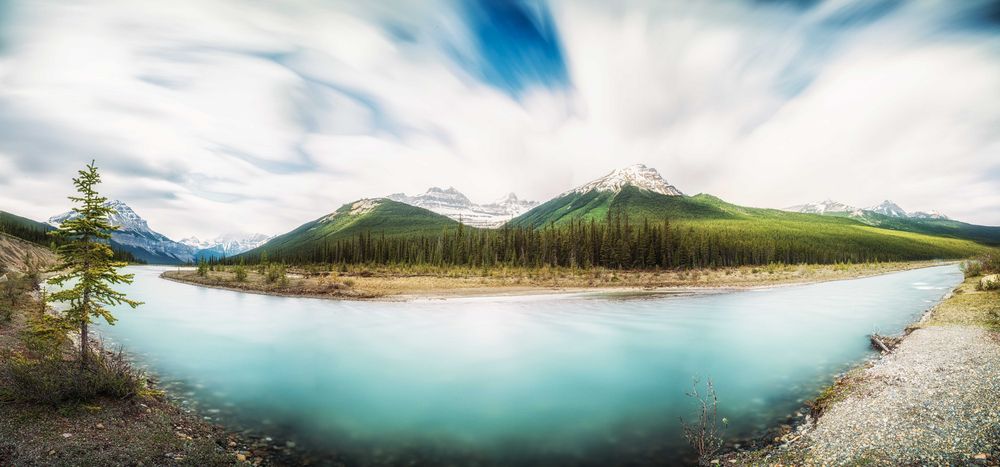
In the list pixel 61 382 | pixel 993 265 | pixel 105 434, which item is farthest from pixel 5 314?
pixel 993 265

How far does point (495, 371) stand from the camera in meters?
19.6

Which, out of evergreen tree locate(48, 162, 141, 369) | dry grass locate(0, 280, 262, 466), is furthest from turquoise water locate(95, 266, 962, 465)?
evergreen tree locate(48, 162, 141, 369)

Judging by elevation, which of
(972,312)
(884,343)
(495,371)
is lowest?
(495,371)

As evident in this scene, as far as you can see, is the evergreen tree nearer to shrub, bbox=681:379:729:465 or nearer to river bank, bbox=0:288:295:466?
river bank, bbox=0:288:295:466

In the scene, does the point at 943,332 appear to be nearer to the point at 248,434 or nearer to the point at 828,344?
the point at 828,344

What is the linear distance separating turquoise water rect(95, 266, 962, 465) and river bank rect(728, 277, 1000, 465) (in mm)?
1555

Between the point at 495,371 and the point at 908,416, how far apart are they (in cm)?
Answer: 1418

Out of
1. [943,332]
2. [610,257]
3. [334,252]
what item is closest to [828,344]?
[943,332]

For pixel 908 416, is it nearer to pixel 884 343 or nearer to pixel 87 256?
pixel 884 343

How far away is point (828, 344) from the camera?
76.7ft

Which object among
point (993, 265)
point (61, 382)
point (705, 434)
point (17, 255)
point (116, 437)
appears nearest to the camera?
point (116, 437)

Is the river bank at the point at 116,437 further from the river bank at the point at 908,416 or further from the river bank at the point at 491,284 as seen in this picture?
the river bank at the point at 491,284

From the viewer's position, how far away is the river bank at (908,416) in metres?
8.30

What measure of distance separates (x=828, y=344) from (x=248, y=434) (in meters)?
28.4
